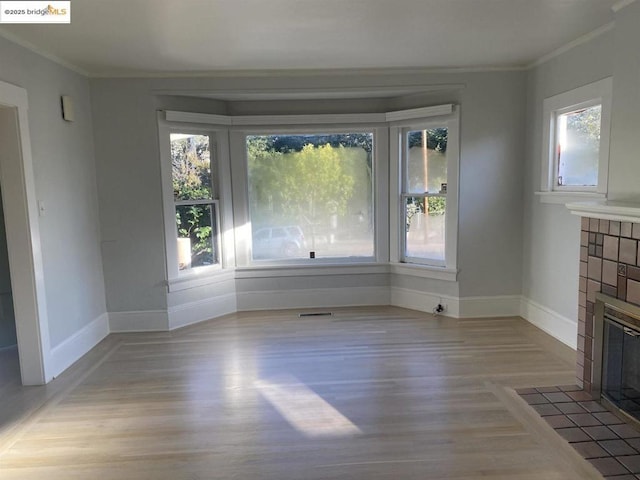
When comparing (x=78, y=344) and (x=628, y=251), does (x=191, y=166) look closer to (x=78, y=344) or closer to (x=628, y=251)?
(x=78, y=344)

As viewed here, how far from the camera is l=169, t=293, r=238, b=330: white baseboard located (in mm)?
4551

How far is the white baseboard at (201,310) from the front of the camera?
455 cm

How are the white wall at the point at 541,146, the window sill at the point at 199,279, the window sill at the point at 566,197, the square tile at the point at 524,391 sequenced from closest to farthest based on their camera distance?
the white wall at the point at 541,146, the square tile at the point at 524,391, the window sill at the point at 566,197, the window sill at the point at 199,279

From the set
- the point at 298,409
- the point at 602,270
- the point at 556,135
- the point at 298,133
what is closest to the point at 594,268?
the point at 602,270

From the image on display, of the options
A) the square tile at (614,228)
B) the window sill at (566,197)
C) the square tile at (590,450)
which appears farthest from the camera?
the window sill at (566,197)

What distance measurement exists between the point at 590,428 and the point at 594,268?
3.25 ft

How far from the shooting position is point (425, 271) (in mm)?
4797

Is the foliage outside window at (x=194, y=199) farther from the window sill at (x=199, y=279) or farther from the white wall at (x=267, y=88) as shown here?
the white wall at (x=267, y=88)

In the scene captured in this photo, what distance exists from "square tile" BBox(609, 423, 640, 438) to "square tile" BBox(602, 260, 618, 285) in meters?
0.81

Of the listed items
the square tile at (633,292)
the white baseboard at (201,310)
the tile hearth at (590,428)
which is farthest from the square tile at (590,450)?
the white baseboard at (201,310)

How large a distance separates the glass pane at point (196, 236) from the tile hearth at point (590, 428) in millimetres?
3253

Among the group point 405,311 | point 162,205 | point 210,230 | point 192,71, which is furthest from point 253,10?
point 405,311

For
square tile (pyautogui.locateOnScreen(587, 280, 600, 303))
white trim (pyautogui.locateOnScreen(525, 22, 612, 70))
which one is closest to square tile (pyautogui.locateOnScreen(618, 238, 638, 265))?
square tile (pyautogui.locateOnScreen(587, 280, 600, 303))

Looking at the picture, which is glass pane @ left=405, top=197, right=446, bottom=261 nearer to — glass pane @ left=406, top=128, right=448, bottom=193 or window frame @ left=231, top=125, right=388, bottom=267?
glass pane @ left=406, top=128, right=448, bottom=193
